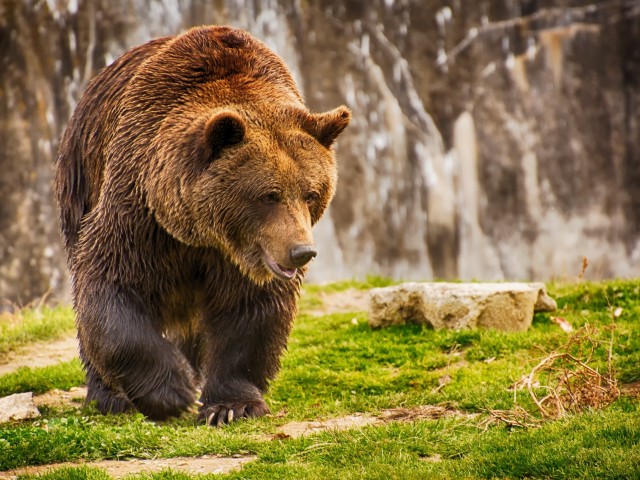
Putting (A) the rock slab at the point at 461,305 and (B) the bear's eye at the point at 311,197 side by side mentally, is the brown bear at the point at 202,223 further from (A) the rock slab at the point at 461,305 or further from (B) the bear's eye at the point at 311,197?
(A) the rock slab at the point at 461,305

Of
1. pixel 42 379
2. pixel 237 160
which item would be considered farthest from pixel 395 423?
pixel 42 379

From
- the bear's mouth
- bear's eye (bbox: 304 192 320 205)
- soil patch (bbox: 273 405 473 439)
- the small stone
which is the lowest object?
soil patch (bbox: 273 405 473 439)

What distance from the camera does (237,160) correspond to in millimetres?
6043

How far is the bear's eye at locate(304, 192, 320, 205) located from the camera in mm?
6070

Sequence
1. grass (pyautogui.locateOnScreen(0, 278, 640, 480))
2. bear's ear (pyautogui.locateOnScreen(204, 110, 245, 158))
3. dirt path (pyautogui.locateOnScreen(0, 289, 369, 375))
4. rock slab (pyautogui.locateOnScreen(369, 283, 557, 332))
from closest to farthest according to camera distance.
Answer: grass (pyautogui.locateOnScreen(0, 278, 640, 480)) < bear's ear (pyautogui.locateOnScreen(204, 110, 245, 158)) < rock slab (pyautogui.locateOnScreen(369, 283, 557, 332)) < dirt path (pyautogui.locateOnScreen(0, 289, 369, 375))

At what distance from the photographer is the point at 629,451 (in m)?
4.60

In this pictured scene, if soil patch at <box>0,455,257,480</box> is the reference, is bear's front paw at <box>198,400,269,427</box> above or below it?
below

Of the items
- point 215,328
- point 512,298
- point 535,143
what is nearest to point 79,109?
point 215,328

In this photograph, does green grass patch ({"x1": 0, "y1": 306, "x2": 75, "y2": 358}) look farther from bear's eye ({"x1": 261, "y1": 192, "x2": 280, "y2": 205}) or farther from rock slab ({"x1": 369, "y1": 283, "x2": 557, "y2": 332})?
bear's eye ({"x1": 261, "y1": 192, "x2": 280, "y2": 205})

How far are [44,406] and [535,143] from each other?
10209mm

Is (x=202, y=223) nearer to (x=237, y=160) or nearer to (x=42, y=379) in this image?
(x=237, y=160)

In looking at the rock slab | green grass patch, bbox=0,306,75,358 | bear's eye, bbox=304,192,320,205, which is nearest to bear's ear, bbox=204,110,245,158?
bear's eye, bbox=304,192,320,205

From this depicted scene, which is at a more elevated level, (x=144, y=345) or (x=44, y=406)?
(x=144, y=345)

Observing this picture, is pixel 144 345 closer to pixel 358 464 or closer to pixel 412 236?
pixel 358 464
